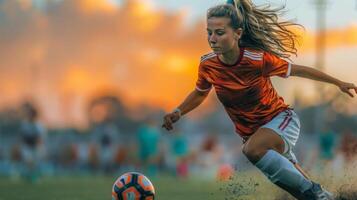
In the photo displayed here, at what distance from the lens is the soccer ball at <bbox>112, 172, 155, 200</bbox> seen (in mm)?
8719

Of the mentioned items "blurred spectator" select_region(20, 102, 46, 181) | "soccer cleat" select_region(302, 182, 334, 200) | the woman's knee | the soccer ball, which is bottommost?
"soccer cleat" select_region(302, 182, 334, 200)

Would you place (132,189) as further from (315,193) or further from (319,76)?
(319,76)

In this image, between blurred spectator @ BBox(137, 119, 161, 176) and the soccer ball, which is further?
blurred spectator @ BBox(137, 119, 161, 176)

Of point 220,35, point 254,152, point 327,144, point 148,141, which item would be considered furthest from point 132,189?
point 327,144

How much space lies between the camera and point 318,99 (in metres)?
45.8

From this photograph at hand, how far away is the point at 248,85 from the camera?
8.12m

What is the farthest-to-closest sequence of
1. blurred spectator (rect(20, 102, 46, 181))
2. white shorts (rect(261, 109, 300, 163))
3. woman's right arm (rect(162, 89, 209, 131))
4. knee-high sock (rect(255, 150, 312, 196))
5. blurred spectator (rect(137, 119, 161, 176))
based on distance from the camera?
blurred spectator (rect(137, 119, 161, 176))
blurred spectator (rect(20, 102, 46, 181))
woman's right arm (rect(162, 89, 209, 131))
white shorts (rect(261, 109, 300, 163))
knee-high sock (rect(255, 150, 312, 196))

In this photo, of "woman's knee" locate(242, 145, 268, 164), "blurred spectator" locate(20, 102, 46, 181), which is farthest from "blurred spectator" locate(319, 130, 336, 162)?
"woman's knee" locate(242, 145, 268, 164)

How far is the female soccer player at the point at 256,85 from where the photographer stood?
7.93 metres

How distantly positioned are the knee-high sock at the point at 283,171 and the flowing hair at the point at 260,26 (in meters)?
1.19

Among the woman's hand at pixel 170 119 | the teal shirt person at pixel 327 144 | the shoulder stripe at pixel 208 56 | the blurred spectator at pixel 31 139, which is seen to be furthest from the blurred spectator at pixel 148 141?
the shoulder stripe at pixel 208 56

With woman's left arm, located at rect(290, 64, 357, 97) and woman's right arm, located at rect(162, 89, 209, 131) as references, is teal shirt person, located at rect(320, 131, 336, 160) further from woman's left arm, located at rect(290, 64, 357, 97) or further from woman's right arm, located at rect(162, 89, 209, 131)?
woman's left arm, located at rect(290, 64, 357, 97)

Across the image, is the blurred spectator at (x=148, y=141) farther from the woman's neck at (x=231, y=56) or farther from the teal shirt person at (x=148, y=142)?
the woman's neck at (x=231, y=56)

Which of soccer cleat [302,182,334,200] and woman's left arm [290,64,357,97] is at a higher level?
woman's left arm [290,64,357,97]
